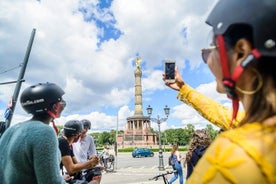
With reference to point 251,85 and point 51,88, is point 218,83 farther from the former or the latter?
point 51,88

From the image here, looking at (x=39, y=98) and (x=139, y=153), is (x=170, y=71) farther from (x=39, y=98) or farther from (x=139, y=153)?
(x=139, y=153)

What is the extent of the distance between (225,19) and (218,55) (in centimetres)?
14

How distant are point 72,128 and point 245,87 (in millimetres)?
3586

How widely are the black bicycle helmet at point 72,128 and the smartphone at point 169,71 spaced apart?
2.20m

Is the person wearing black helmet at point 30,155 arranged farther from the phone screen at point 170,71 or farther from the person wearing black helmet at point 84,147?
the person wearing black helmet at point 84,147

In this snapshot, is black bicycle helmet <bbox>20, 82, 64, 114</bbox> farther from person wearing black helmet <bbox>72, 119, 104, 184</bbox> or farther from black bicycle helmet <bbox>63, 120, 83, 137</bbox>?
person wearing black helmet <bbox>72, 119, 104, 184</bbox>

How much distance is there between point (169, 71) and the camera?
8.14 ft

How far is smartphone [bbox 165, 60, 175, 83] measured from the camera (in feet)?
7.82

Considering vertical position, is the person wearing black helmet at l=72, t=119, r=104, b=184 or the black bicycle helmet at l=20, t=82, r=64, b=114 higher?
the black bicycle helmet at l=20, t=82, r=64, b=114

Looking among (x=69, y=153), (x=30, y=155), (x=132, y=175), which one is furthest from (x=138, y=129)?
(x=30, y=155)

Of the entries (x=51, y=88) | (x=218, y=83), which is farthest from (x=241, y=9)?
(x=51, y=88)

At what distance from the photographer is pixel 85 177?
4328 millimetres

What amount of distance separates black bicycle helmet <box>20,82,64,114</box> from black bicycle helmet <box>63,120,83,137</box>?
5.03 ft

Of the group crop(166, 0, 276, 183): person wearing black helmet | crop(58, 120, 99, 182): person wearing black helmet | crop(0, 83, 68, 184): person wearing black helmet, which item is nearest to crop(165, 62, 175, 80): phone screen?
crop(0, 83, 68, 184): person wearing black helmet
